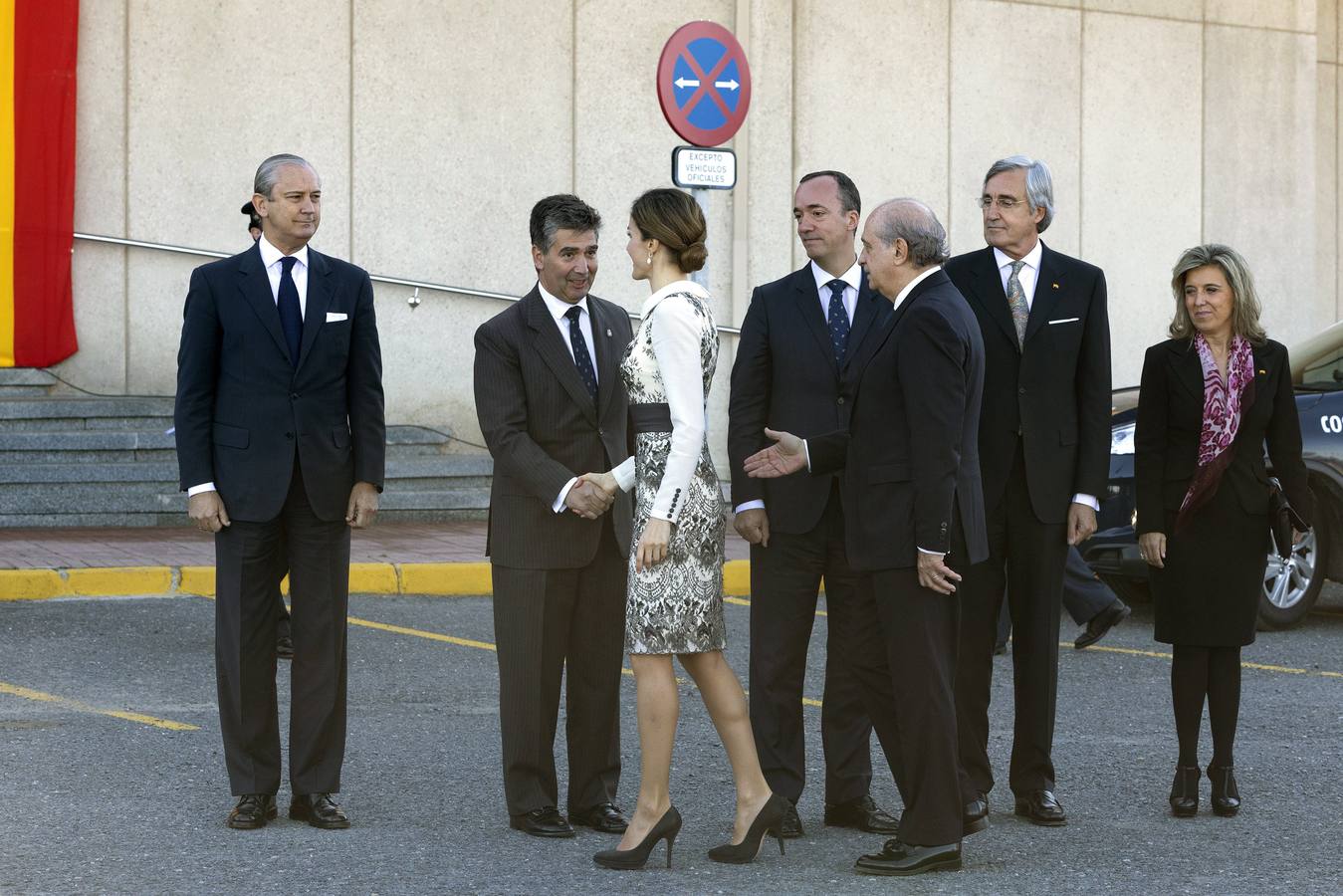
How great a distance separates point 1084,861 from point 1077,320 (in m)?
1.67

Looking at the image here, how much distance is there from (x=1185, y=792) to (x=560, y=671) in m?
1.97

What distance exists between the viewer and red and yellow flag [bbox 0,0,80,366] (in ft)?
45.0

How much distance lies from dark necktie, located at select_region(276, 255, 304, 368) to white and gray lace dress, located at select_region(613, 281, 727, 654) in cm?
114

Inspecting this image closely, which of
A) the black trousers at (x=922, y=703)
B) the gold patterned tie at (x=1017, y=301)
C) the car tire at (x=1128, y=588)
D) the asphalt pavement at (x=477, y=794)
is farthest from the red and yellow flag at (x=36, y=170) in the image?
the black trousers at (x=922, y=703)

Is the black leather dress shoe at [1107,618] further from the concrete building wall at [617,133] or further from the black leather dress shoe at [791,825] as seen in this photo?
the concrete building wall at [617,133]

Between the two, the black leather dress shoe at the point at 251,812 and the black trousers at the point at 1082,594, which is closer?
the black leather dress shoe at the point at 251,812

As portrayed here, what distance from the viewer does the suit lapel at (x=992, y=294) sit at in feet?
20.0

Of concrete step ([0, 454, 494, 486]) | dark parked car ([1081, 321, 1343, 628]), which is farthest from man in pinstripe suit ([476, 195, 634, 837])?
concrete step ([0, 454, 494, 486])

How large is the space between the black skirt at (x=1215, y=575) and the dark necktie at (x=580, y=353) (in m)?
1.90

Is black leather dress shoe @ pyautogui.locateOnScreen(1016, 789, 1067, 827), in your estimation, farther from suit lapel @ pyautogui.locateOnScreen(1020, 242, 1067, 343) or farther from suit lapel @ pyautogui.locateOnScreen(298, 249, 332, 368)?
suit lapel @ pyautogui.locateOnScreen(298, 249, 332, 368)

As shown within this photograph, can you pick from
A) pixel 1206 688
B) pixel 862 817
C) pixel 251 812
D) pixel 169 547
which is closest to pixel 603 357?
pixel 862 817

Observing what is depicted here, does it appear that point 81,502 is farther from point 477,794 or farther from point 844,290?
point 844,290

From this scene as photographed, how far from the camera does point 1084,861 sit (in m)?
Answer: 5.48

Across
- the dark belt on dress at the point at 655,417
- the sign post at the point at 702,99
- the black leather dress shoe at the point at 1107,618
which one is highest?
the sign post at the point at 702,99
